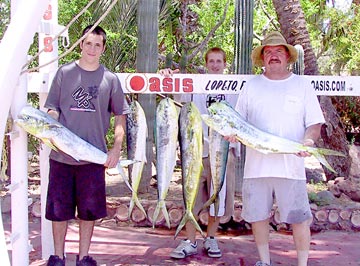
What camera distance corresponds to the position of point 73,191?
153 inches

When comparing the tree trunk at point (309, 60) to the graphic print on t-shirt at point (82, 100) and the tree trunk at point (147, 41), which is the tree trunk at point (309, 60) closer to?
the tree trunk at point (147, 41)

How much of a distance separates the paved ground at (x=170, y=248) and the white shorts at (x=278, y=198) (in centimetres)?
87

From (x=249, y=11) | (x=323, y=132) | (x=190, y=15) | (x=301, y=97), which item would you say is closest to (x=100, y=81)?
(x=301, y=97)

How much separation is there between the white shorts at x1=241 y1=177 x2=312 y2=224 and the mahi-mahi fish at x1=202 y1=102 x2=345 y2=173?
0.35 metres

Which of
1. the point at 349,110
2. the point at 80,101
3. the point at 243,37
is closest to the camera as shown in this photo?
the point at 80,101

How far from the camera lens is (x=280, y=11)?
8039mm

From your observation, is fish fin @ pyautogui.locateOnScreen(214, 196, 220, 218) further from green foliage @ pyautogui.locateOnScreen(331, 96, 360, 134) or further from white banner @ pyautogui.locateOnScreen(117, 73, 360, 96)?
green foliage @ pyautogui.locateOnScreen(331, 96, 360, 134)

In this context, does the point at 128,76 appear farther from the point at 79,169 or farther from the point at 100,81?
the point at 79,169

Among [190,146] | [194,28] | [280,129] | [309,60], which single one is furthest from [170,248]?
[194,28]

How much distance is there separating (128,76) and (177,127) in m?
0.73

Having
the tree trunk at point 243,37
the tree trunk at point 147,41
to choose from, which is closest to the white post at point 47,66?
the tree trunk at point 147,41

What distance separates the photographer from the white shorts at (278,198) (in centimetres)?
389

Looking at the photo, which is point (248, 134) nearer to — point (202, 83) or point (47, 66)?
point (202, 83)

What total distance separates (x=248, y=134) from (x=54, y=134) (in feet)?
4.39
